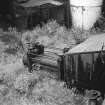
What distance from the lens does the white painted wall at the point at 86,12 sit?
Answer: 36.6 ft

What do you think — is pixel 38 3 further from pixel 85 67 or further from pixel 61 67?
pixel 85 67

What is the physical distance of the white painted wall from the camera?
11141 millimetres

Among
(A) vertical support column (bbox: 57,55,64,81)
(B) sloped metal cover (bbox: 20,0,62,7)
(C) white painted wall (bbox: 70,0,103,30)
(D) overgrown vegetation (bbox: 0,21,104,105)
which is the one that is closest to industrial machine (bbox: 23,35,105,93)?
(A) vertical support column (bbox: 57,55,64,81)

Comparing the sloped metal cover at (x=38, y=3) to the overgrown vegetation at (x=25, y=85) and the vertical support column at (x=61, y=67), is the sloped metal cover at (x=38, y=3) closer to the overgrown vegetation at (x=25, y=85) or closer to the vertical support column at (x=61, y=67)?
the overgrown vegetation at (x=25, y=85)

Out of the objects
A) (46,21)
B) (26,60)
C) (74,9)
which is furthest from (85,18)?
(26,60)

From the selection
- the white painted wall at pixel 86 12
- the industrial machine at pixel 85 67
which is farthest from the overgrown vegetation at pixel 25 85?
the white painted wall at pixel 86 12

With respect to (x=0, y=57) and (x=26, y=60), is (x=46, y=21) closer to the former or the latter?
(x=0, y=57)

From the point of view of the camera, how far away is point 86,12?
1124 centimetres

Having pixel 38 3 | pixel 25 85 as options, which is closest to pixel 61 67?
pixel 25 85

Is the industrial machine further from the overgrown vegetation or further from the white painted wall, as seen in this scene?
the white painted wall

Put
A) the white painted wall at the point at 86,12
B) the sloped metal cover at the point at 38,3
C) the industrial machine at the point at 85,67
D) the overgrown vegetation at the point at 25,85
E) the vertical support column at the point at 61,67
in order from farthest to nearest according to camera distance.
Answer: the sloped metal cover at the point at 38,3
the white painted wall at the point at 86,12
the vertical support column at the point at 61,67
the overgrown vegetation at the point at 25,85
the industrial machine at the point at 85,67

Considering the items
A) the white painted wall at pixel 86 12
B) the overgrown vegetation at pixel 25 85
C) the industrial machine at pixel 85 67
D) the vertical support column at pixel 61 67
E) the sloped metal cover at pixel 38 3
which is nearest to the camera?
the industrial machine at pixel 85 67

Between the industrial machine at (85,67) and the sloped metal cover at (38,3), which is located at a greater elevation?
the sloped metal cover at (38,3)

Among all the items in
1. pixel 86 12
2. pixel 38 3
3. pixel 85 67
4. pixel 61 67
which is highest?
pixel 38 3
